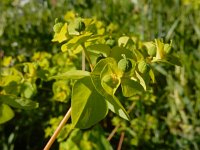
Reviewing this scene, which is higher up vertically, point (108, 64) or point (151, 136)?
point (108, 64)

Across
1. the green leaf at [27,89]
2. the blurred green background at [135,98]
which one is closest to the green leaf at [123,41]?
the green leaf at [27,89]

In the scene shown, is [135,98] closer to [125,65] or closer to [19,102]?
[19,102]

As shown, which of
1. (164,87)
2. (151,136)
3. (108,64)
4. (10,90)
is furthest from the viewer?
(164,87)

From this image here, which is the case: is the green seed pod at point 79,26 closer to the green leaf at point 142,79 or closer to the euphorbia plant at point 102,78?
the euphorbia plant at point 102,78

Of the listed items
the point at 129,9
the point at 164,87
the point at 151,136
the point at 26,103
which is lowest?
the point at 151,136

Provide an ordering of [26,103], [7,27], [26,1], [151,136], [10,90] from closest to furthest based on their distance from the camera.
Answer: [26,103]
[10,90]
[151,136]
[7,27]
[26,1]

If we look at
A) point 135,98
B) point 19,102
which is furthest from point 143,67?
point 135,98

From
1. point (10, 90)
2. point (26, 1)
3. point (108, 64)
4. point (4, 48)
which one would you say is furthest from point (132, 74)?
point (26, 1)

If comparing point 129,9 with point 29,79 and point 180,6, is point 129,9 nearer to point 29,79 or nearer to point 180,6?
point 180,6
